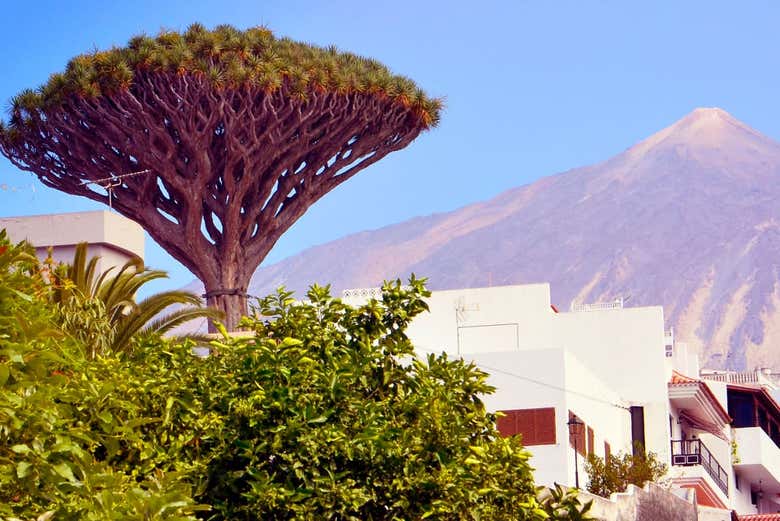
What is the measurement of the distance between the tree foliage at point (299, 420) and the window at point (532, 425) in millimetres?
16706

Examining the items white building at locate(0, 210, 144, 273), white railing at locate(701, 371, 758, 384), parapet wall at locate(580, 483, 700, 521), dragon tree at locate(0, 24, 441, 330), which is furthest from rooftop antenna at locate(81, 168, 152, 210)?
white railing at locate(701, 371, 758, 384)

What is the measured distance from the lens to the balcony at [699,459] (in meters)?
39.6

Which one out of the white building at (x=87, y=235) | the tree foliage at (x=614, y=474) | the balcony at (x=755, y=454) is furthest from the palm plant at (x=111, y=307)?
the balcony at (x=755, y=454)

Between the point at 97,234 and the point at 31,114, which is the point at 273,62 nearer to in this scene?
the point at 31,114

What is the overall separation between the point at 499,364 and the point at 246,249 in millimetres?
12199

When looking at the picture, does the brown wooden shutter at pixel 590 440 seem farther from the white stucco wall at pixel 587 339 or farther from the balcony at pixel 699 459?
the balcony at pixel 699 459

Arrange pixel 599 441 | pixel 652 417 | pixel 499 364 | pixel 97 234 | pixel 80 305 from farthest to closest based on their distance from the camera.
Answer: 1. pixel 652 417
2. pixel 599 441
3. pixel 499 364
4. pixel 97 234
5. pixel 80 305

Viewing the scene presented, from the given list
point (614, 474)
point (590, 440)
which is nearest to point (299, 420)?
point (614, 474)

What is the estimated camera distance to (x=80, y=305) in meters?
17.7

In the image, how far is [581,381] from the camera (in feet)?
104

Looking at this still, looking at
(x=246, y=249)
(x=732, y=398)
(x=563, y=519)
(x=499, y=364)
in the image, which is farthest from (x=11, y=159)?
(x=563, y=519)

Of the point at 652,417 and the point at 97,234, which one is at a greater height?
the point at 97,234

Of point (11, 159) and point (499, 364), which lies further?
point (11, 159)

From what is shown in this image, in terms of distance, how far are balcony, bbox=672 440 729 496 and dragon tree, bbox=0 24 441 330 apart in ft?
39.1
